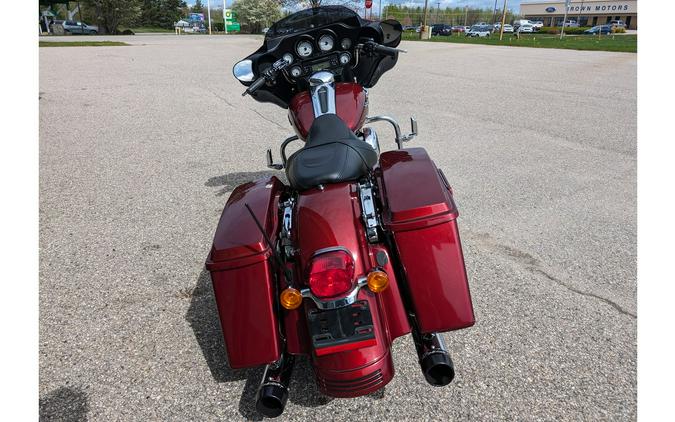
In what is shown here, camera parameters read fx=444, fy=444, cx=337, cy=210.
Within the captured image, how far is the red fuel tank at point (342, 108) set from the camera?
111 inches

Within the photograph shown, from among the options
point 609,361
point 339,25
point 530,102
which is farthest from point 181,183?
point 530,102

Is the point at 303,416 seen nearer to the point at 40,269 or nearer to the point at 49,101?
the point at 40,269

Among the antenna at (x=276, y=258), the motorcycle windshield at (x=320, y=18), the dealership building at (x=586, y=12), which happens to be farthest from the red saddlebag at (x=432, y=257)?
the dealership building at (x=586, y=12)

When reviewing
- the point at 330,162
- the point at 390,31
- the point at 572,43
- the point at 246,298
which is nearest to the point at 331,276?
the point at 246,298

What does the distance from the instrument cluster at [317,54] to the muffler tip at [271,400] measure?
7.50ft

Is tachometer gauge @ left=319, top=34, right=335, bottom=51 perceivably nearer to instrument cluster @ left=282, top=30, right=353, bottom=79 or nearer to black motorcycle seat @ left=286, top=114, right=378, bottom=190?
instrument cluster @ left=282, top=30, right=353, bottom=79

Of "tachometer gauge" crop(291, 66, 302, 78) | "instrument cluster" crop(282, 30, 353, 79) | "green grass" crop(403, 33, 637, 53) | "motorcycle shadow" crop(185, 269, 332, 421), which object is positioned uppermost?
"green grass" crop(403, 33, 637, 53)

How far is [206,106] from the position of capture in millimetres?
8539

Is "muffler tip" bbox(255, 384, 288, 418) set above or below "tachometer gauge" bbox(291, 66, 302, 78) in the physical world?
below

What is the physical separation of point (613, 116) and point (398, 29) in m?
5.45

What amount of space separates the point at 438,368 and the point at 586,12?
3393 inches

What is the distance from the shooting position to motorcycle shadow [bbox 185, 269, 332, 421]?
2.09m

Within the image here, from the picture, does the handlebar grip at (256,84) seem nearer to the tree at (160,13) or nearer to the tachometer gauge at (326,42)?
the tachometer gauge at (326,42)

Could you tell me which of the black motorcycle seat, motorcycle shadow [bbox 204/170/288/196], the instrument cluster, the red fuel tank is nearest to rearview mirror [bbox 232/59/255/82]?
the instrument cluster
